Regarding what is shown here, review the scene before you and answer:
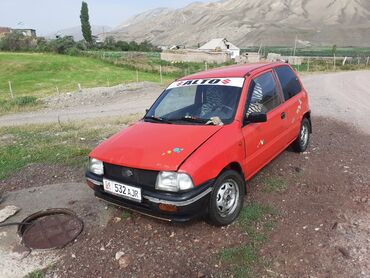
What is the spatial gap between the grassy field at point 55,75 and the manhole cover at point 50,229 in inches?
784

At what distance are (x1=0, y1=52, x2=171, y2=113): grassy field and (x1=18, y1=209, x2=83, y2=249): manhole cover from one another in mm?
19912

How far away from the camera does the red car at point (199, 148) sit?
374cm

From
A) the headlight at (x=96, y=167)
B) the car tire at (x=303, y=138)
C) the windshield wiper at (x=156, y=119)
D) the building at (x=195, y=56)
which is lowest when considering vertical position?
the building at (x=195, y=56)

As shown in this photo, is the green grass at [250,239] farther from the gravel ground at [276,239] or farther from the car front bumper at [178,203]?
the car front bumper at [178,203]

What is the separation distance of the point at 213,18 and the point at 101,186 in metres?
191

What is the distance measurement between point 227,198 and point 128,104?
1232cm

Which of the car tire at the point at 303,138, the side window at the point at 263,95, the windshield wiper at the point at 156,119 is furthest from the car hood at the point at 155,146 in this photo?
the car tire at the point at 303,138

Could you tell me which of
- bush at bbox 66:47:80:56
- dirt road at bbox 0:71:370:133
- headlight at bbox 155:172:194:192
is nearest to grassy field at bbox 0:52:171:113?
dirt road at bbox 0:71:370:133

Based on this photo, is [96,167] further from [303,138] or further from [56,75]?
[56,75]

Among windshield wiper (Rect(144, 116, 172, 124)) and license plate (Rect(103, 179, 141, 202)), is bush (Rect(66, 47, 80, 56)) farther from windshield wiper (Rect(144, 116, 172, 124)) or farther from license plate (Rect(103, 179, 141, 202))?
license plate (Rect(103, 179, 141, 202))

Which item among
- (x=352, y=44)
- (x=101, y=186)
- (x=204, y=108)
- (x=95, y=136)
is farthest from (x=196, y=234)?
(x=352, y=44)

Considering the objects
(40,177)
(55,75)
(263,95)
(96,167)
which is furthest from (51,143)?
(55,75)

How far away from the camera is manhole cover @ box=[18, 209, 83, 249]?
420 centimetres

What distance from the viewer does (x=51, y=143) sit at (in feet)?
27.2
